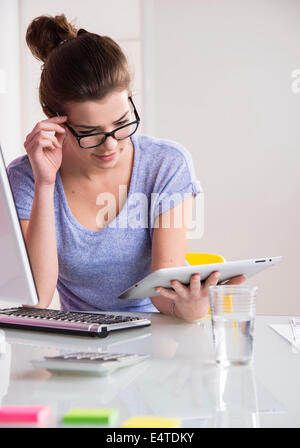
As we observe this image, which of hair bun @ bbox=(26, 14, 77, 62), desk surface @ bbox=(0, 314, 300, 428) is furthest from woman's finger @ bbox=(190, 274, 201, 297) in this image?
hair bun @ bbox=(26, 14, 77, 62)

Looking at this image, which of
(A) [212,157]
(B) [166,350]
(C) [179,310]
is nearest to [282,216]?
(A) [212,157]

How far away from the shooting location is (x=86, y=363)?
79cm

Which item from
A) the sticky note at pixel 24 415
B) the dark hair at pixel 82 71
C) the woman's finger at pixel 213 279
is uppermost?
the dark hair at pixel 82 71

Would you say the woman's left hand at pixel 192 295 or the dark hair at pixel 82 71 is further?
the dark hair at pixel 82 71

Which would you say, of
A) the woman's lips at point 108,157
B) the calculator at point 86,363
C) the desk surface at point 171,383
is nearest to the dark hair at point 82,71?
the woman's lips at point 108,157

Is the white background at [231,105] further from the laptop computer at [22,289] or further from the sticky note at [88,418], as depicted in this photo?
the sticky note at [88,418]

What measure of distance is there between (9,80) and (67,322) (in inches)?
122

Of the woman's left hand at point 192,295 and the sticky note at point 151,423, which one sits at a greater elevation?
the sticky note at point 151,423

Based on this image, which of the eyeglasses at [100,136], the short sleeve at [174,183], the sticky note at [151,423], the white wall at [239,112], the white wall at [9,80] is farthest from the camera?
the white wall at [9,80]

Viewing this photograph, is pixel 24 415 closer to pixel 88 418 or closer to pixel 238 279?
pixel 88 418

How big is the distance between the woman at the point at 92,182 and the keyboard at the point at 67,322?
0.24 m

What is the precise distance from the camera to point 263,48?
3680 millimetres

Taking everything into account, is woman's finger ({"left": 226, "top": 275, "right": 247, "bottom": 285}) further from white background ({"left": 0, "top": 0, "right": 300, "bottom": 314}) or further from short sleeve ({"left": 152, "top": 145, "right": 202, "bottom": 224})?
white background ({"left": 0, "top": 0, "right": 300, "bottom": 314})

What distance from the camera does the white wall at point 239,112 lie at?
3674mm
